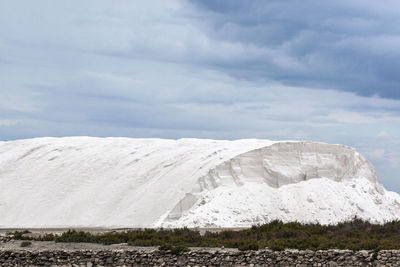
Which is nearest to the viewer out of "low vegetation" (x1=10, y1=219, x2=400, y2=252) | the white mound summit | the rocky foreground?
the rocky foreground

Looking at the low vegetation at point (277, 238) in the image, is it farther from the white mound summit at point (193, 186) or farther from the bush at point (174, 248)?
the white mound summit at point (193, 186)

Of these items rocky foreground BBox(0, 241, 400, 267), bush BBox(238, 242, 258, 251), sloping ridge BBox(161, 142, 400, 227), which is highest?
sloping ridge BBox(161, 142, 400, 227)

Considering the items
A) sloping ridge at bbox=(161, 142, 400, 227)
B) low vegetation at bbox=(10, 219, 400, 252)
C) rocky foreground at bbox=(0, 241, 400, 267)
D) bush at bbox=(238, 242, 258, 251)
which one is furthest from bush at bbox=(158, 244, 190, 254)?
sloping ridge at bbox=(161, 142, 400, 227)

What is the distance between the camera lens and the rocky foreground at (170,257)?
20.4m

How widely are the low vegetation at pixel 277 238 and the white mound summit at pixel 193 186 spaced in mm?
7960

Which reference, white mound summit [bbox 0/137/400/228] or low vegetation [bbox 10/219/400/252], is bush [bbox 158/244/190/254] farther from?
white mound summit [bbox 0/137/400/228]

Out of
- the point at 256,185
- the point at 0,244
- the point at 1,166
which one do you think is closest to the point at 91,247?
the point at 0,244

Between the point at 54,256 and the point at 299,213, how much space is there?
17.0 meters

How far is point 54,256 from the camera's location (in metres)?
23.9

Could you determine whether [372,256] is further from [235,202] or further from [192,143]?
[192,143]

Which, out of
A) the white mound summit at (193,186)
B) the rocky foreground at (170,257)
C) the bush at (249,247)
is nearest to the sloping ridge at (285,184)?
the white mound summit at (193,186)

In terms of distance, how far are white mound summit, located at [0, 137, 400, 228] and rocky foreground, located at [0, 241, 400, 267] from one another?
11168mm

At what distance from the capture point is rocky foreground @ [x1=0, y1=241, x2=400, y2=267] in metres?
20.4

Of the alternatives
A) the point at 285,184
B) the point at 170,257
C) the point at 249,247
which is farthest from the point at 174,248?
the point at 285,184
